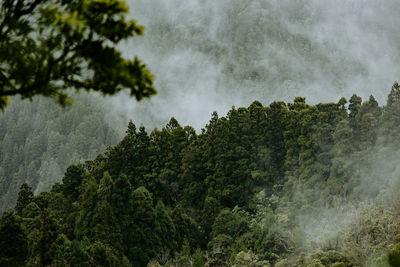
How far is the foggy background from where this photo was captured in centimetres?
10825

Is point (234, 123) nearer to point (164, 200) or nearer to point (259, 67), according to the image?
point (164, 200)

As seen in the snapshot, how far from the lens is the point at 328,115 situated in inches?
1363

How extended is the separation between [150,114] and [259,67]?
28196 millimetres

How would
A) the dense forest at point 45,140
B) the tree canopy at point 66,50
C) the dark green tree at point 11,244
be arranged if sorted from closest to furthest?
the tree canopy at point 66,50 → the dark green tree at point 11,244 → the dense forest at point 45,140

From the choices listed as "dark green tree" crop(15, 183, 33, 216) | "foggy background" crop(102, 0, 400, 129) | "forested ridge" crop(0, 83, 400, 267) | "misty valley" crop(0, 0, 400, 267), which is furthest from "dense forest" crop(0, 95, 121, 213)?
"forested ridge" crop(0, 83, 400, 267)

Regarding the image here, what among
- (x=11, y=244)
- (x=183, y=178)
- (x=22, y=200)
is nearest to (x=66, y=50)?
(x=11, y=244)

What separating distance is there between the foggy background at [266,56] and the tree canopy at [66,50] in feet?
322

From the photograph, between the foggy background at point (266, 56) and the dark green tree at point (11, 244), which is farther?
the foggy background at point (266, 56)

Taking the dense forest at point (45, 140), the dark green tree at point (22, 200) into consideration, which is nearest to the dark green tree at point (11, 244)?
the dark green tree at point (22, 200)

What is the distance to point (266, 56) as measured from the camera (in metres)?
116

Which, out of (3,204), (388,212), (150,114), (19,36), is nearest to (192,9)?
(150,114)

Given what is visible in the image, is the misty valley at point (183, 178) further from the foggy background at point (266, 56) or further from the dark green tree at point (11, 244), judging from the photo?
the foggy background at point (266, 56)

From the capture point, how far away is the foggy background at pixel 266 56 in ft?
355

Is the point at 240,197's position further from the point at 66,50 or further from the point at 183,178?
the point at 66,50
